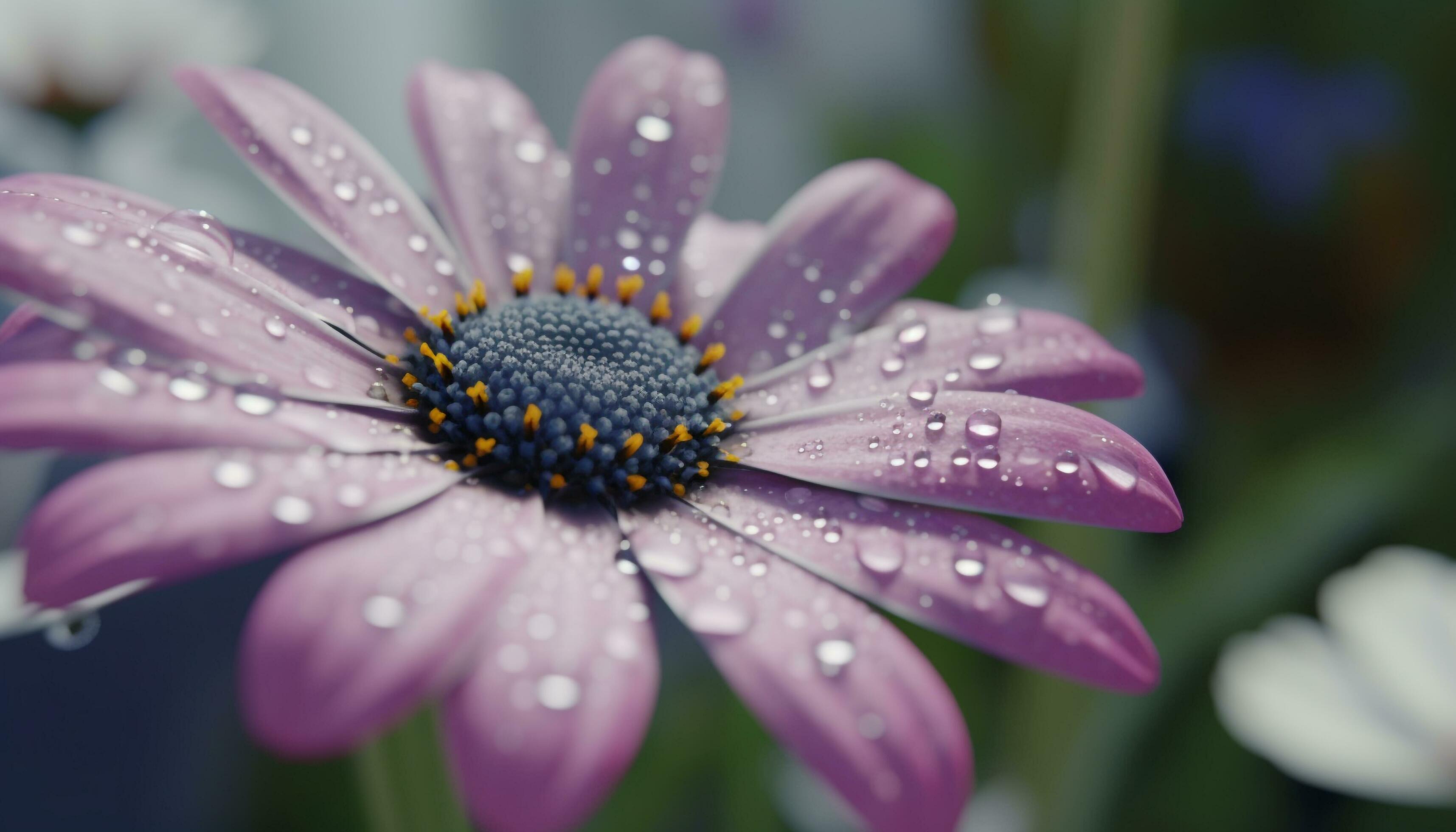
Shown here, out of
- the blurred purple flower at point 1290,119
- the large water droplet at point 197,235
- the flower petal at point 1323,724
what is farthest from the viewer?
the blurred purple flower at point 1290,119

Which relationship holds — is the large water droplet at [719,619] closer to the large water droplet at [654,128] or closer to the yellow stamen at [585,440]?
the yellow stamen at [585,440]

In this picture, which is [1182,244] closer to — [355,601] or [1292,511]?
[1292,511]

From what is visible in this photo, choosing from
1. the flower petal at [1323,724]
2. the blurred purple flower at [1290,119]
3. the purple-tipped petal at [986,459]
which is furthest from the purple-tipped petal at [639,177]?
the blurred purple flower at [1290,119]

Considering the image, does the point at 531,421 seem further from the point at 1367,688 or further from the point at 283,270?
the point at 1367,688

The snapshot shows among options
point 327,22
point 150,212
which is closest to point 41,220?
point 150,212

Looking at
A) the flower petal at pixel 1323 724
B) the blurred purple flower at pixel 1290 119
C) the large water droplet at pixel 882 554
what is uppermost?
the large water droplet at pixel 882 554

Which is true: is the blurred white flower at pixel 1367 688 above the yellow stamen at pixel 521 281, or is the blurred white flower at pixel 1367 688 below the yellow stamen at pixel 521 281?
below

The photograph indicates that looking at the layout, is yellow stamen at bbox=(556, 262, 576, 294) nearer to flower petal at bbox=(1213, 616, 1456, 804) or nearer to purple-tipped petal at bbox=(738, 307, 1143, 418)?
purple-tipped petal at bbox=(738, 307, 1143, 418)
